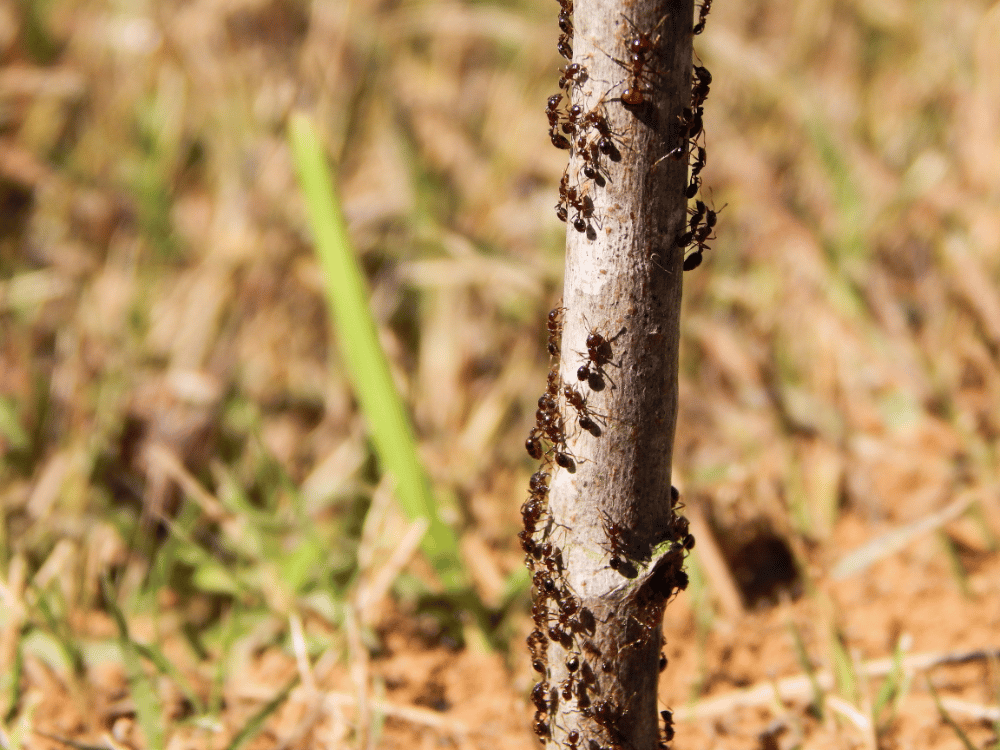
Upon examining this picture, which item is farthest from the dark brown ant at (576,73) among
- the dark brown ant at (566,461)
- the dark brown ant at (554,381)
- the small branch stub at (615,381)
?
the dark brown ant at (566,461)

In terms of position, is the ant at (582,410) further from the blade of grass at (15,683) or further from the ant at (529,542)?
the blade of grass at (15,683)

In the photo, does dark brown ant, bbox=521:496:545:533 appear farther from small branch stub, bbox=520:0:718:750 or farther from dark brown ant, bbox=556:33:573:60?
dark brown ant, bbox=556:33:573:60

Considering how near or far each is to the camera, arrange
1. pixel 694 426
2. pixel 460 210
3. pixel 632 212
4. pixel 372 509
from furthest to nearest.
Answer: pixel 460 210 < pixel 694 426 < pixel 372 509 < pixel 632 212

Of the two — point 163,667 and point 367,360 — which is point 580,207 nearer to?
point 367,360

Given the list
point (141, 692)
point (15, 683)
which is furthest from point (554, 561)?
point (15, 683)

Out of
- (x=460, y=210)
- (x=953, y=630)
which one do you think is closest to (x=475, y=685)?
(x=953, y=630)

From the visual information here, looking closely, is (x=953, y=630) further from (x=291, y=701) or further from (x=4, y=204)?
(x=4, y=204)
